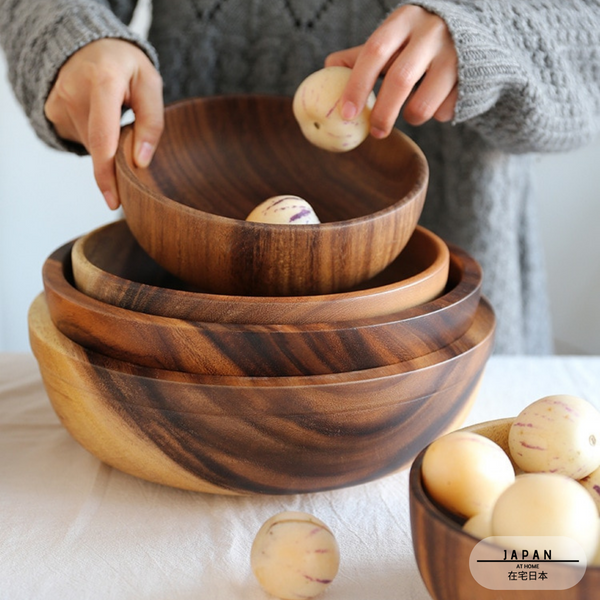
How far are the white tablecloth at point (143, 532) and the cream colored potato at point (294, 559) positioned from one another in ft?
0.06

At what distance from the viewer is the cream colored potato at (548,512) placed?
312 millimetres

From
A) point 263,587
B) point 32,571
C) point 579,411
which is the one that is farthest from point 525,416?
point 32,571

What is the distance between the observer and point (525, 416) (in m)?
0.40

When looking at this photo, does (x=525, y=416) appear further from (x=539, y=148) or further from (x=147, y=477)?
(x=539, y=148)

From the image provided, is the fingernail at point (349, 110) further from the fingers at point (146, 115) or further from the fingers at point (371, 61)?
the fingers at point (146, 115)

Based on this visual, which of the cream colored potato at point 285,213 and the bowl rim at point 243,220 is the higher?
the bowl rim at point 243,220

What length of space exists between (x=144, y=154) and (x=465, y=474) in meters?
0.41

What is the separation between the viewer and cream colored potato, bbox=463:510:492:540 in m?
0.33

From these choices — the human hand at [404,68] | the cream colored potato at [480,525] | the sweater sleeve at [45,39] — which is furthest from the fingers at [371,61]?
the cream colored potato at [480,525]

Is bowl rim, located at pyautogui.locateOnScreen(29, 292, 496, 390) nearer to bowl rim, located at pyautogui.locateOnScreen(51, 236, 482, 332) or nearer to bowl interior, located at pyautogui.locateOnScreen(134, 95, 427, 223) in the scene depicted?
bowl rim, located at pyautogui.locateOnScreen(51, 236, 482, 332)

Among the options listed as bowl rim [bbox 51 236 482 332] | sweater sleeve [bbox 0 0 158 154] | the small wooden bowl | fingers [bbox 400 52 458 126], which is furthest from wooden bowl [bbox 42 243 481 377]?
sweater sleeve [bbox 0 0 158 154]

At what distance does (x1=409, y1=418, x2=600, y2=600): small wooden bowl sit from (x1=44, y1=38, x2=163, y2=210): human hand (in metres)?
0.39

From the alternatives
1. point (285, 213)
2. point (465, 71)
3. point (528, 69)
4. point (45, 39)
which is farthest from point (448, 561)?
point (45, 39)

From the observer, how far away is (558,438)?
0.39 metres
